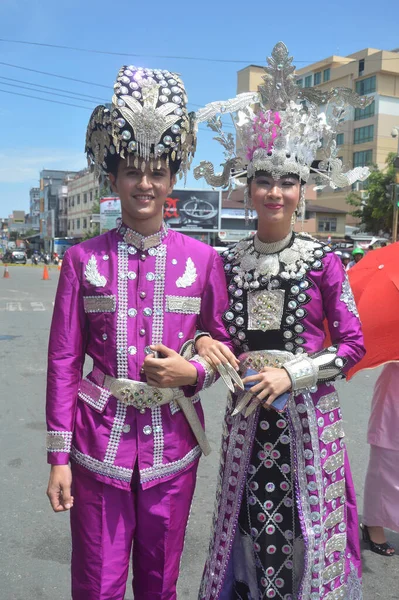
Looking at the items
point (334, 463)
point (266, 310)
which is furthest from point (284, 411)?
point (266, 310)

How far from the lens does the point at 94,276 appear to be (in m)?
1.98

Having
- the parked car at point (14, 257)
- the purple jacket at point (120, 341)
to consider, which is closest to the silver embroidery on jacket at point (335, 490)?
the purple jacket at point (120, 341)

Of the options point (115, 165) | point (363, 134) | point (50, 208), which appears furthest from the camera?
point (50, 208)

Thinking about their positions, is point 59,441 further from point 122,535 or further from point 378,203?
point 378,203

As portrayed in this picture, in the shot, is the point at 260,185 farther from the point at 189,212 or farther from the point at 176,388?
the point at 189,212

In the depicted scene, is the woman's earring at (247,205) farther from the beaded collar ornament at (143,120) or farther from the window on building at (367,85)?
the window on building at (367,85)

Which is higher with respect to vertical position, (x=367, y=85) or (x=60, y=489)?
(x=367, y=85)

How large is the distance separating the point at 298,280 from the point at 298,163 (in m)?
0.47

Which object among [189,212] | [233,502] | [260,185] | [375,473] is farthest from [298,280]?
[189,212]

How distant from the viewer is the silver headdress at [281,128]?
2.26 meters

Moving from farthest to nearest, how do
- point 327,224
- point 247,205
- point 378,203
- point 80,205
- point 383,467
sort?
point 80,205 < point 327,224 < point 378,203 < point 383,467 < point 247,205

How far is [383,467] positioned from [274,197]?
179 cm

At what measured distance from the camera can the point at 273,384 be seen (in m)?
1.99

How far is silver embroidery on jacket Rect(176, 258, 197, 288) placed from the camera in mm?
2018
